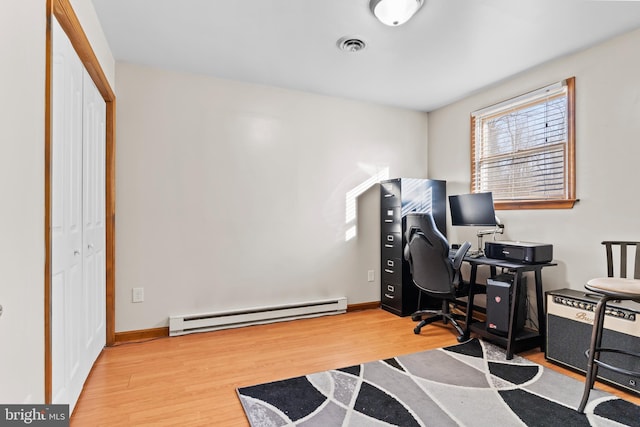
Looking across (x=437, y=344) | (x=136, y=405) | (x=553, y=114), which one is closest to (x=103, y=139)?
(x=136, y=405)

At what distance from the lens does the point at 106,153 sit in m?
2.73

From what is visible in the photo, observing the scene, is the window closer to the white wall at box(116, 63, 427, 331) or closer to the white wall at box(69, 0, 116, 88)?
the white wall at box(116, 63, 427, 331)

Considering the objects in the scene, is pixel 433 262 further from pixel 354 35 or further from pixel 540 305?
pixel 354 35

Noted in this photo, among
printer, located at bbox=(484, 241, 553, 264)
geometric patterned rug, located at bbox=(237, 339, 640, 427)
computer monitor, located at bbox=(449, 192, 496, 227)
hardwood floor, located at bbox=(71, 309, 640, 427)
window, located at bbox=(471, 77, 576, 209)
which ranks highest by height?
window, located at bbox=(471, 77, 576, 209)

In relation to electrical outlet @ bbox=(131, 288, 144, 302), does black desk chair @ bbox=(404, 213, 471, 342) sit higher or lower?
higher

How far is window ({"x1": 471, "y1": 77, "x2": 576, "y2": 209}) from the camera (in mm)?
2781

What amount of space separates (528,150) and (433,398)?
91.7 inches

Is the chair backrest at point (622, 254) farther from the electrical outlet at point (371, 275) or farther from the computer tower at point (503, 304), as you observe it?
the electrical outlet at point (371, 275)

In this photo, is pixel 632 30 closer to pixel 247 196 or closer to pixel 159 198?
pixel 247 196

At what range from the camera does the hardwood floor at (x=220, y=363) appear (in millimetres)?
1849

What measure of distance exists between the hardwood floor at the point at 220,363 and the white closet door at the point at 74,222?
0.20 metres

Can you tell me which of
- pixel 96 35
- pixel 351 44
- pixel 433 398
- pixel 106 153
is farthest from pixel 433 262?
pixel 96 35

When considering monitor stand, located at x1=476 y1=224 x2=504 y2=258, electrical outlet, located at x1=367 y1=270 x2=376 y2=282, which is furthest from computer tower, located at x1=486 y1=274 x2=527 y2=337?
electrical outlet, located at x1=367 y1=270 x2=376 y2=282

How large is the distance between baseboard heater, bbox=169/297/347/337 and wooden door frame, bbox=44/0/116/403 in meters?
0.55
